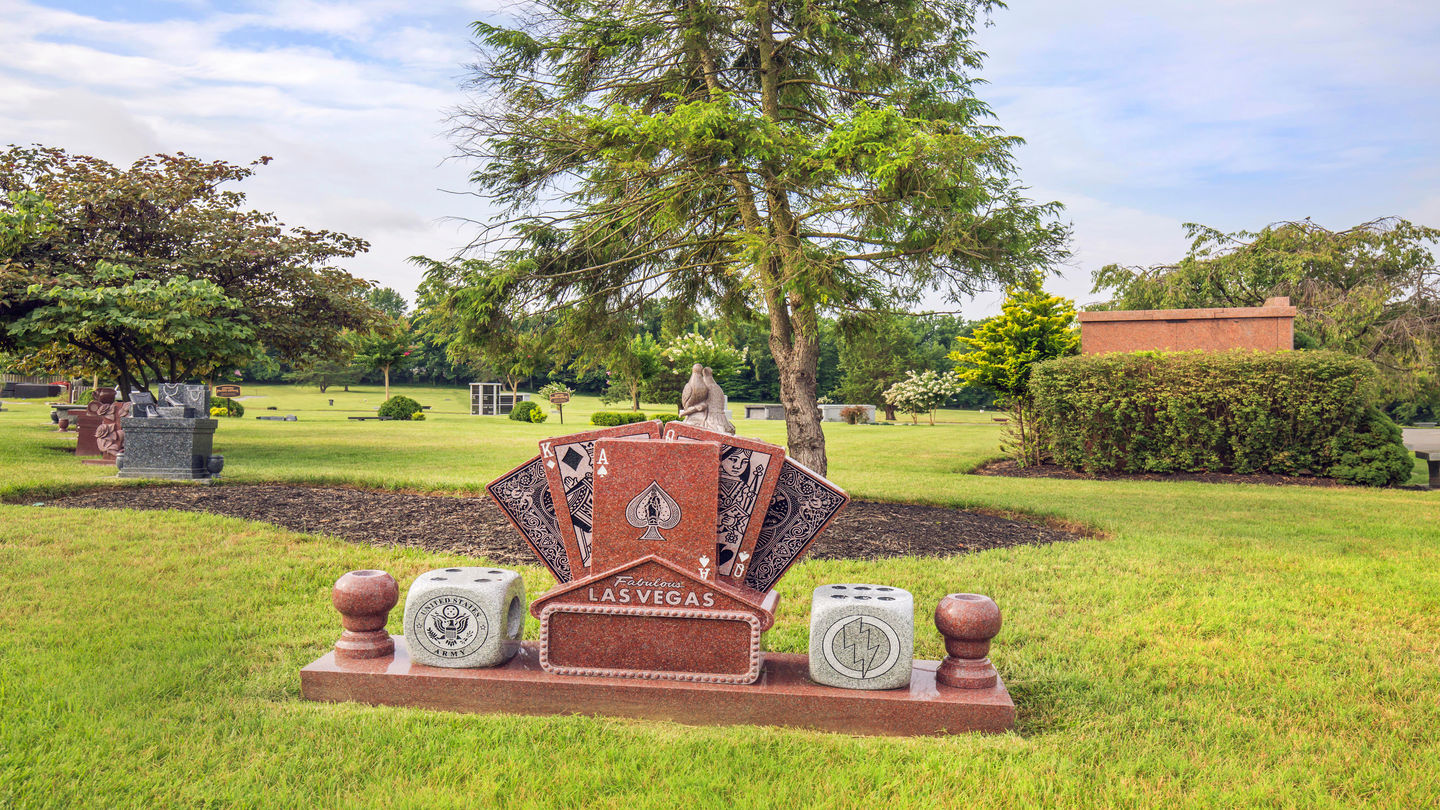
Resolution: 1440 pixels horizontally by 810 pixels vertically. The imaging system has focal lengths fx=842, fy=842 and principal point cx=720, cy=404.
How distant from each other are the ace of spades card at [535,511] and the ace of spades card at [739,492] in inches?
→ 30.0

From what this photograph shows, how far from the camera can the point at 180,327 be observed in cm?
1272

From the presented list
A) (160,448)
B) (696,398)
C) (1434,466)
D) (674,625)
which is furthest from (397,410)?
(674,625)

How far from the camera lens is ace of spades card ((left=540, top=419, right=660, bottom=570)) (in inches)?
156

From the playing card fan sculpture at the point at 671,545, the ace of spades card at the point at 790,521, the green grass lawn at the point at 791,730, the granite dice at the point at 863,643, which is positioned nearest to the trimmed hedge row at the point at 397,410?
the green grass lawn at the point at 791,730

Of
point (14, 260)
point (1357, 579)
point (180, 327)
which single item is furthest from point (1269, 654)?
point (14, 260)

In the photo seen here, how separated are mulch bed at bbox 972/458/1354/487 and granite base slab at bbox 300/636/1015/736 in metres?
10.8

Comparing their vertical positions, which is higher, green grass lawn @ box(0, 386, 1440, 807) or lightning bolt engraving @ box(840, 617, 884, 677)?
lightning bolt engraving @ box(840, 617, 884, 677)

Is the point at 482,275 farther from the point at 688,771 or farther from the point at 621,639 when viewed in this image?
the point at 688,771

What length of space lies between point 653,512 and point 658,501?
6 cm

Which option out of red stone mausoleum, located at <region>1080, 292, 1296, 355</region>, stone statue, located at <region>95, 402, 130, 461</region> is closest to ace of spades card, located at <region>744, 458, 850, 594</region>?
red stone mausoleum, located at <region>1080, 292, 1296, 355</region>

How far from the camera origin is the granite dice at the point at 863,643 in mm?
3551

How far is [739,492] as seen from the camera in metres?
3.91

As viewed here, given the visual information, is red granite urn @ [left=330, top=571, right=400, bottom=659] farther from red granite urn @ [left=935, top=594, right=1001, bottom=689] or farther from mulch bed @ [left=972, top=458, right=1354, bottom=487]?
mulch bed @ [left=972, top=458, right=1354, bottom=487]

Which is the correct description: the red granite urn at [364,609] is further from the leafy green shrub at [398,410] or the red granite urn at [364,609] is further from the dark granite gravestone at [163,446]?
the leafy green shrub at [398,410]
